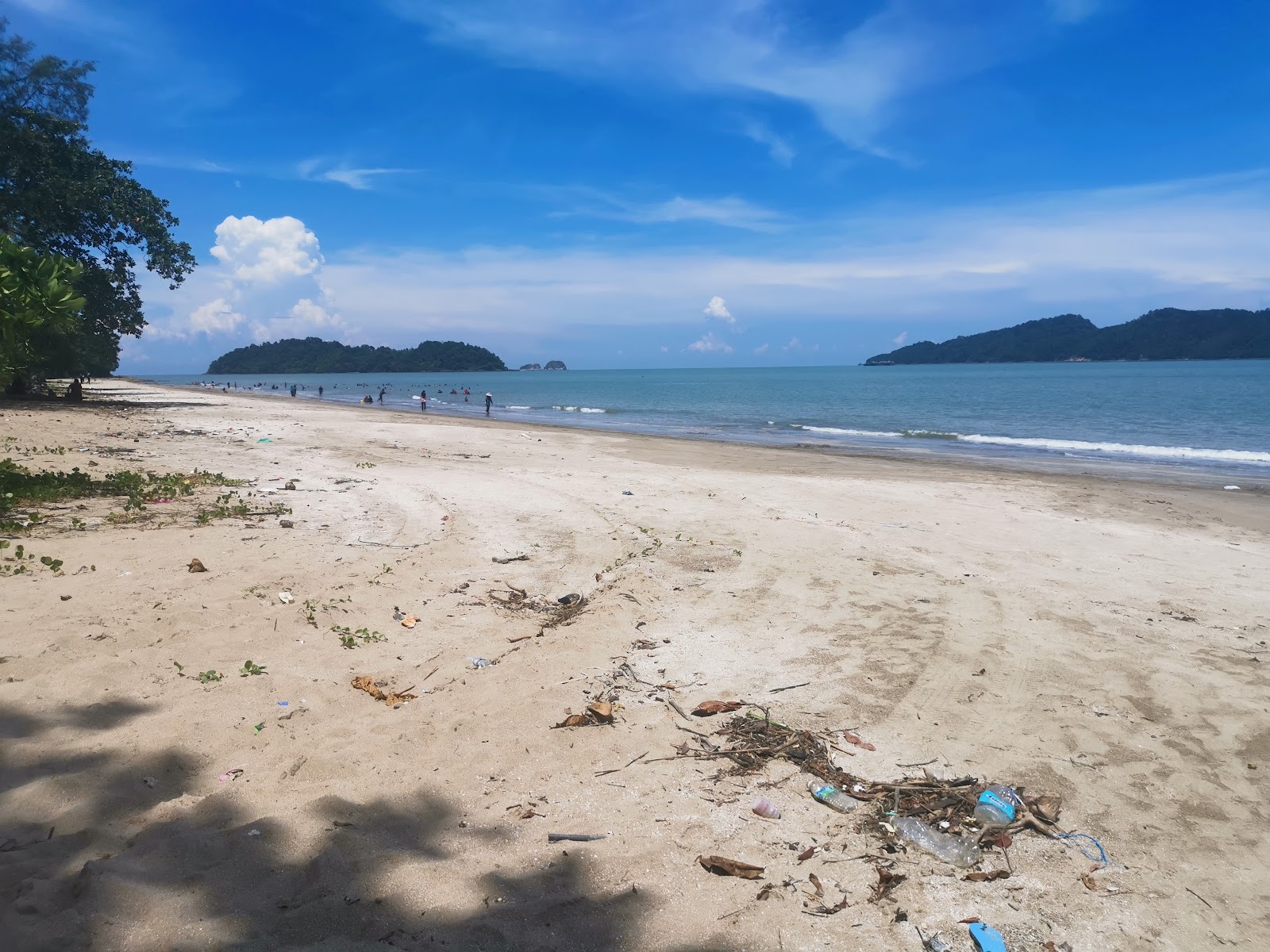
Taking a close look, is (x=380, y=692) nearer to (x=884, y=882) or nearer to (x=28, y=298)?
(x=884, y=882)

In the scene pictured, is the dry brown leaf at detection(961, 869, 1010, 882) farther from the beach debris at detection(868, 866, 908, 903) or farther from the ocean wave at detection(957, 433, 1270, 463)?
the ocean wave at detection(957, 433, 1270, 463)

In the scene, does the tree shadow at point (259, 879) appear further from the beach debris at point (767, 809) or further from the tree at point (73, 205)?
the tree at point (73, 205)

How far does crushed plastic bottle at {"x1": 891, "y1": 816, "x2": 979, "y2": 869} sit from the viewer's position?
10.6 ft

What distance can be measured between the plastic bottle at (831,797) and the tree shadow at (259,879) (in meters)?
1.19

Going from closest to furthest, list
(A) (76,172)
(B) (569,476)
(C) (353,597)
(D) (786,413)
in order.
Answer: (C) (353,597)
(B) (569,476)
(A) (76,172)
(D) (786,413)

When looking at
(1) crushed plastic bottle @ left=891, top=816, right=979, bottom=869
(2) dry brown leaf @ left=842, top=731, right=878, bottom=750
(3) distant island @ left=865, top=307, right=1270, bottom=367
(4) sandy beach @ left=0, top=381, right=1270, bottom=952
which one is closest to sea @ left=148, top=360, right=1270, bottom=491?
(4) sandy beach @ left=0, top=381, right=1270, bottom=952

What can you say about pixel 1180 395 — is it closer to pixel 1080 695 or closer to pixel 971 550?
pixel 971 550

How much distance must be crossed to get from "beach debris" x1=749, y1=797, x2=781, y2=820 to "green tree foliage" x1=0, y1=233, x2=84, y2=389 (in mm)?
7750

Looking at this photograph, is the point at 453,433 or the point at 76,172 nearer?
the point at 453,433

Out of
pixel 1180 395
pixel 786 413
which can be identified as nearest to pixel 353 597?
pixel 786 413

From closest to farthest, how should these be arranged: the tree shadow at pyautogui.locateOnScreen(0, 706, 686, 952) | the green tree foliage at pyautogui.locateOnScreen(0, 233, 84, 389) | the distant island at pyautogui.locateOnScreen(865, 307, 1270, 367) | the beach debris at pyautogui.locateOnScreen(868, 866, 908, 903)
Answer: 1. the tree shadow at pyautogui.locateOnScreen(0, 706, 686, 952)
2. the beach debris at pyautogui.locateOnScreen(868, 866, 908, 903)
3. the green tree foliage at pyautogui.locateOnScreen(0, 233, 84, 389)
4. the distant island at pyautogui.locateOnScreen(865, 307, 1270, 367)

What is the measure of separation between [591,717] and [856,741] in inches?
62.9

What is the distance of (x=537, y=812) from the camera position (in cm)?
342

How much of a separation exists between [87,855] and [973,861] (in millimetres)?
3728
